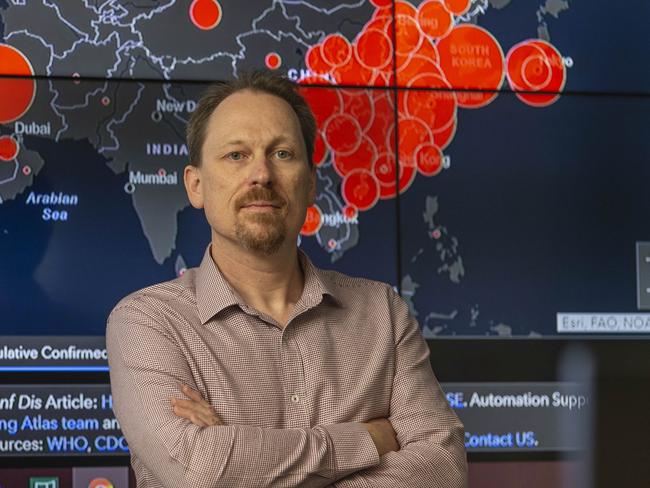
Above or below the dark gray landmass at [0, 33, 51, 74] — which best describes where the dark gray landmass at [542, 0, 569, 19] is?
above

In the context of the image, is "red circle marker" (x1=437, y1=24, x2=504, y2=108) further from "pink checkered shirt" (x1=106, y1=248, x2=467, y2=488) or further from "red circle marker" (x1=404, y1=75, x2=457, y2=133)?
"pink checkered shirt" (x1=106, y1=248, x2=467, y2=488)

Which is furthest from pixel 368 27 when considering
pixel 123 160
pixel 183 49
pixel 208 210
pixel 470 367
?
pixel 208 210

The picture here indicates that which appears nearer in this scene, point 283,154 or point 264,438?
point 264,438

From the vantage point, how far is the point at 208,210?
2.15m

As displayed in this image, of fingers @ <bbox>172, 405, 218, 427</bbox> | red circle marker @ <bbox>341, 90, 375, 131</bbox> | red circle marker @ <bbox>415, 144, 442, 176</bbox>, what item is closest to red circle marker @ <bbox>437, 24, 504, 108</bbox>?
red circle marker @ <bbox>415, 144, 442, 176</bbox>

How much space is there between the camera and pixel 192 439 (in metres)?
1.79

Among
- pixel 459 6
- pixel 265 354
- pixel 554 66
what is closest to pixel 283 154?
pixel 265 354

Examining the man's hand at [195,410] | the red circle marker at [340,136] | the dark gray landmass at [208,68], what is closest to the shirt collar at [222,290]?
the man's hand at [195,410]

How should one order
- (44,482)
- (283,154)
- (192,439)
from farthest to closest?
(44,482), (283,154), (192,439)

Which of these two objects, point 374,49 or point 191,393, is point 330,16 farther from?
point 191,393

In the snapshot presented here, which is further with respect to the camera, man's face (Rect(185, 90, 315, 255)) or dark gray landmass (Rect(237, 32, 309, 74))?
dark gray landmass (Rect(237, 32, 309, 74))

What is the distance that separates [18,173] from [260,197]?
1.49 meters

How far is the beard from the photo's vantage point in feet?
6.73

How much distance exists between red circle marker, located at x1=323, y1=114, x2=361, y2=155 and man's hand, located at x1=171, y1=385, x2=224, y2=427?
1699 millimetres
